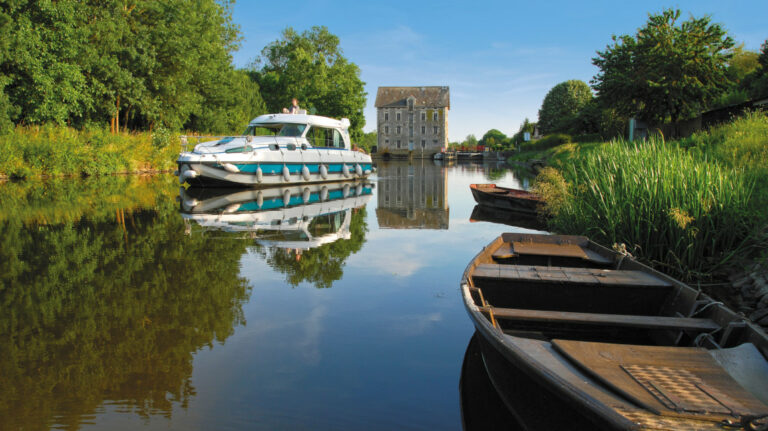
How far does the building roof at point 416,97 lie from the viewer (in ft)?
257

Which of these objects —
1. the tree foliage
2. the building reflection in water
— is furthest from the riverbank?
the tree foliage

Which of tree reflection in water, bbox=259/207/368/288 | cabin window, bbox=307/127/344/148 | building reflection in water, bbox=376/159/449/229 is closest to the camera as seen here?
tree reflection in water, bbox=259/207/368/288

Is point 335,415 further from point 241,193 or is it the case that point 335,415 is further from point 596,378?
point 241,193

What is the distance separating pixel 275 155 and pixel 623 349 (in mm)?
15858

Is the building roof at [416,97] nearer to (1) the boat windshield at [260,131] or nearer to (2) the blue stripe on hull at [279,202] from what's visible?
(1) the boat windshield at [260,131]

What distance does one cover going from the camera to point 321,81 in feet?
158

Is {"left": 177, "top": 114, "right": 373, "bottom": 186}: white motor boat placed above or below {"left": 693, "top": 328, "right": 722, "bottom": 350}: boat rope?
above

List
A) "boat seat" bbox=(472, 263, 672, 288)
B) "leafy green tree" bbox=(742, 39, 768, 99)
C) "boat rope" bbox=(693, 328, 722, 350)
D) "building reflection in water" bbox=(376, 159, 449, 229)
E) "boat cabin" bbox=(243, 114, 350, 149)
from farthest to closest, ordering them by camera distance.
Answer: "leafy green tree" bbox=(742, 39, 768, 99) → "boat cabin" bbox=(243, 114, 350, 149) → "building reflection in water" bbox=(376, 159, 449, 229) → "boat seat" bbox=(472, 263, 672, 288) → "boat rope" bbox=(693, 328, 722, 350)

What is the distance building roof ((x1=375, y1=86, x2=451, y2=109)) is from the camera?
78250mm

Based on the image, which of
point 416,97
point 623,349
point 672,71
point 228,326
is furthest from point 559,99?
point 623,349

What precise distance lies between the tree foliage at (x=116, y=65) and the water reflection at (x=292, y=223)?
9905mm

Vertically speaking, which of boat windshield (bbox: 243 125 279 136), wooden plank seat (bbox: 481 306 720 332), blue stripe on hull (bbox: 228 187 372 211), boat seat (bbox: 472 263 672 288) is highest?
boat windshield (bbox: 243 125 279 136)

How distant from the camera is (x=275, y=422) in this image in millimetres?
2943

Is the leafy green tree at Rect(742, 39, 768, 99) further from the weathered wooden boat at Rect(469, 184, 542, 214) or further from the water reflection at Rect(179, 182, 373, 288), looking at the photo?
the water reflection at Rect(179, 182, 373, 288)
